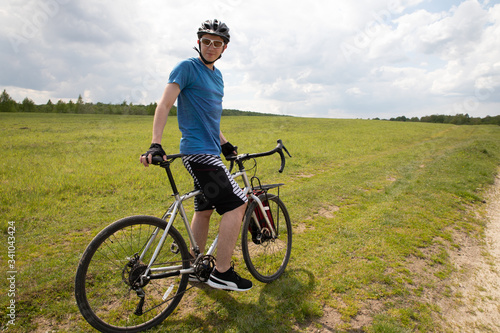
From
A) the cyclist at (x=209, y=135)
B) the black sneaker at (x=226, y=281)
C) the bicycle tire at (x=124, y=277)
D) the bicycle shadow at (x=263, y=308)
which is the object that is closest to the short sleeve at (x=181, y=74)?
the cyclist at (x=209, y=135)

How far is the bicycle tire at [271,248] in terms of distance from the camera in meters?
3.49

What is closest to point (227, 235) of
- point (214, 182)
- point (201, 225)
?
point (201, 225)

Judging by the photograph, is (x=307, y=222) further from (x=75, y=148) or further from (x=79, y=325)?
(x=75, y=148)

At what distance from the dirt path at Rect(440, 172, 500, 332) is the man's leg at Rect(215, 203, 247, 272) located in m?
2.49

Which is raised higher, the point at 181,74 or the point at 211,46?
the point at 211,46

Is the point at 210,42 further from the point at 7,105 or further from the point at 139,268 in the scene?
the point at 7,105

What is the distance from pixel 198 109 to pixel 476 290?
4.25 m

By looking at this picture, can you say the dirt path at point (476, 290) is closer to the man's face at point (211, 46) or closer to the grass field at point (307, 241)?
the grass field at point (307, 241)

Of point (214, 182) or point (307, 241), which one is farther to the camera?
point (307, 241)

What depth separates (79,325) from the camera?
282cm

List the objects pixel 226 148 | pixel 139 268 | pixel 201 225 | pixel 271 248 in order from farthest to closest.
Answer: pixel 271 248 → pixel 226 148 → pixel 201 225 → pixel 139 268

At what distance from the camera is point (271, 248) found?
421 centimetres

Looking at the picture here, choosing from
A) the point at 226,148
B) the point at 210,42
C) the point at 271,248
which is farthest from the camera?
the point at 271,248

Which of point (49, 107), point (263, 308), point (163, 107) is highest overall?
point (49, 107)
